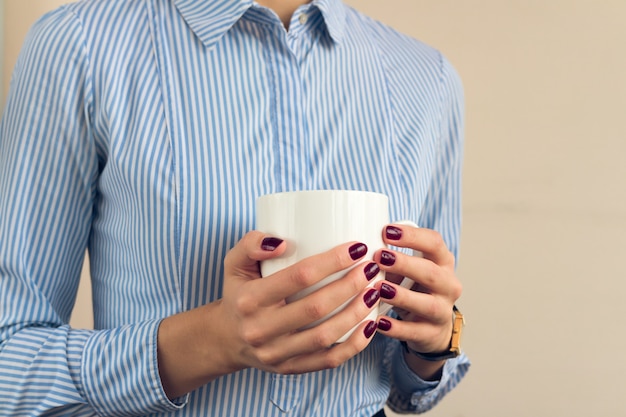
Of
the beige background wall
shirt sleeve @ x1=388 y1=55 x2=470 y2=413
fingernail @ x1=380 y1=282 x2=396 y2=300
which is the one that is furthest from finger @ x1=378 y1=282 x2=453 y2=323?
the beige background wall

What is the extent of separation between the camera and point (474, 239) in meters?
1.15

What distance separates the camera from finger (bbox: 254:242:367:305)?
441 millimetres

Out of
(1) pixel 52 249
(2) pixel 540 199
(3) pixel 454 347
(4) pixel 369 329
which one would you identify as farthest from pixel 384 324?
(2) pixel 540 199

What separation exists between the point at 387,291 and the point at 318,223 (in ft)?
0.26

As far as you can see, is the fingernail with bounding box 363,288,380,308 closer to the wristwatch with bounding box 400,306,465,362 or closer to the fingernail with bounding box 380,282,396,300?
the fingernail with bounding box 380,282,396,300

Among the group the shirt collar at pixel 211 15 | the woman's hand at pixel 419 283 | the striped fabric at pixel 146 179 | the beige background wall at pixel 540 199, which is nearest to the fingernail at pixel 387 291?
the woman's hand at pixel 419 283

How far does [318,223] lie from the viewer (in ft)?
1.53

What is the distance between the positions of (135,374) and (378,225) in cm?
26

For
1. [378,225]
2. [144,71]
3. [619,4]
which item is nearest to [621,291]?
[619,4]

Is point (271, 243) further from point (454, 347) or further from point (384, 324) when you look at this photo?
point (454, 347)

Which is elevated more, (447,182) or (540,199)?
(447,182)

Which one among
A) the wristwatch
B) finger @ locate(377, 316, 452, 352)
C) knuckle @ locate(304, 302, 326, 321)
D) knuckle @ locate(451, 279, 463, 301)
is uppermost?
knuckle @ locate(304, 302, 326, 321)

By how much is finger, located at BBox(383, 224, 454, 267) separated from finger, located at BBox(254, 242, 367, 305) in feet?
0.12

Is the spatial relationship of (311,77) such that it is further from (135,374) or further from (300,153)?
(135,374)
